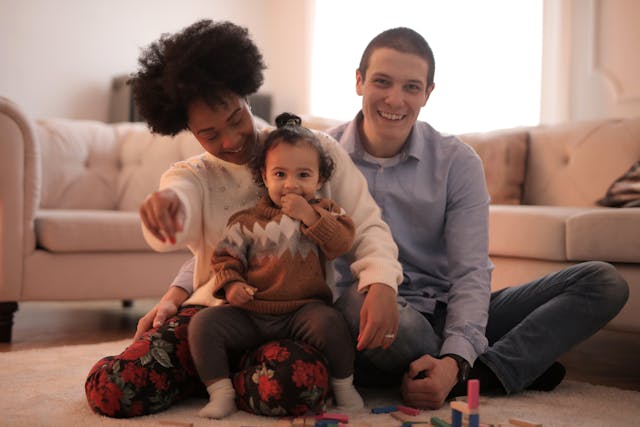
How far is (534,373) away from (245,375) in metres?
0.64

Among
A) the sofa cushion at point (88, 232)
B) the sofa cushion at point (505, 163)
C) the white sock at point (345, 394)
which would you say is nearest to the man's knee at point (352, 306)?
the white sock at point (345, 394)

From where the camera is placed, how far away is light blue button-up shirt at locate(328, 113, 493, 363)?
1.58 metres

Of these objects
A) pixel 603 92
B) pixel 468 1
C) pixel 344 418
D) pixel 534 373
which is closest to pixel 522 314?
pixel 534 373

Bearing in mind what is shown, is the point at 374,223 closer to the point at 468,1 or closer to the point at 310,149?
the point at 310,149

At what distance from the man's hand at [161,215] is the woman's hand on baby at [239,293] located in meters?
0.16

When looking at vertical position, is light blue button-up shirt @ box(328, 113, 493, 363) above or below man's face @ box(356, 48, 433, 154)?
below

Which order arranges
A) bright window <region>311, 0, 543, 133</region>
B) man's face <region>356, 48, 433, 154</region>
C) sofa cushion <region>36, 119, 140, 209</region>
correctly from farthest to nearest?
bright window <region>311, 0, 543, 133</region> → sofa cushion <region>36, 119, 140, 209</region> → man's face <region>356, 48, 433, 154</region>

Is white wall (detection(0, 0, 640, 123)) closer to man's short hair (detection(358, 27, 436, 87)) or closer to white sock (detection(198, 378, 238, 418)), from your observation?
man's short hair (detection(358, 27, 436, 87))

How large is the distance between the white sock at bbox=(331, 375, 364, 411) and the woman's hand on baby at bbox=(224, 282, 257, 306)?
0.25m

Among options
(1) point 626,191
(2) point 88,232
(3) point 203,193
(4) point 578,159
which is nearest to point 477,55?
(4) point 578,159

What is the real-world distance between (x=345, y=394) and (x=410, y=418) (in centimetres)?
14

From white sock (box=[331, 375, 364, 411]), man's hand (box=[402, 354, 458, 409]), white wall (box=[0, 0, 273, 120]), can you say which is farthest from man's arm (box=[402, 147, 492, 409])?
white wall (box=[0, 0, 273, 120])

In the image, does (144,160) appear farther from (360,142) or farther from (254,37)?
(360,142)

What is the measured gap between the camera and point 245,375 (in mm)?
1336
